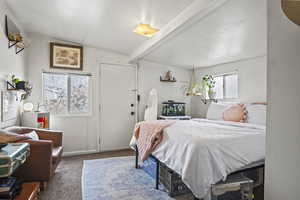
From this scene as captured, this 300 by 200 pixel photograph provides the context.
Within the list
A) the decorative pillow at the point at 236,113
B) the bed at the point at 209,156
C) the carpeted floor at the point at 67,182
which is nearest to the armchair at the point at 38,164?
the carpeted floor at the point at 67,182

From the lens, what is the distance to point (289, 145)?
916mm

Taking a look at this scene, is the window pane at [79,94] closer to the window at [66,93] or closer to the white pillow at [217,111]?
the window at [66,93]

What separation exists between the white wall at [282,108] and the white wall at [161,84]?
3687 mm

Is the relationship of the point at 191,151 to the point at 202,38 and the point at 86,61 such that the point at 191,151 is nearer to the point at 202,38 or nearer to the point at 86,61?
the point at 202,38

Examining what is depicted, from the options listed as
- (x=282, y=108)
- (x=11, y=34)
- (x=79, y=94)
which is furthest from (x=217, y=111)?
(x=11, y=34)

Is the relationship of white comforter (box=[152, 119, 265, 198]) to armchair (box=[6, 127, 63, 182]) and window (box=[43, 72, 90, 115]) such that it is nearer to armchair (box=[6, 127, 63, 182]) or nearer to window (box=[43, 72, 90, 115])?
armchair (box=[6, 127, 63, 182])

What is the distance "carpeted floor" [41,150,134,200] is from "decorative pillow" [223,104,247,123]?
8.84 ft

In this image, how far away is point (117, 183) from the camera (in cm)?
254

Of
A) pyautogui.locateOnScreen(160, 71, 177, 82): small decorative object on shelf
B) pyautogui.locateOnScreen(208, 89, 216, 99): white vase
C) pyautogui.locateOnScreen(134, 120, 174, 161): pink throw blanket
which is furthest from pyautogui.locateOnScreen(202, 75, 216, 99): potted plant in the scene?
pyautogui.locateOnScreen(134, 120, 174, 161): pink throw blanket

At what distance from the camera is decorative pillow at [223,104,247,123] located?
119 inches

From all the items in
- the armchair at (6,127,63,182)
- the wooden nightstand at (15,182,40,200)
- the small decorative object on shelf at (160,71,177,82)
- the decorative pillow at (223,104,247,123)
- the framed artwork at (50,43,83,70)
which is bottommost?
the wooden nightstand at (15,182,40,200)

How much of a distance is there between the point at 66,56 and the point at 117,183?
2.94m

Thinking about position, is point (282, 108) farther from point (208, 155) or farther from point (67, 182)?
point (67, 182)

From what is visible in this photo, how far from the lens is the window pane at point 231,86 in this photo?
3.97m
